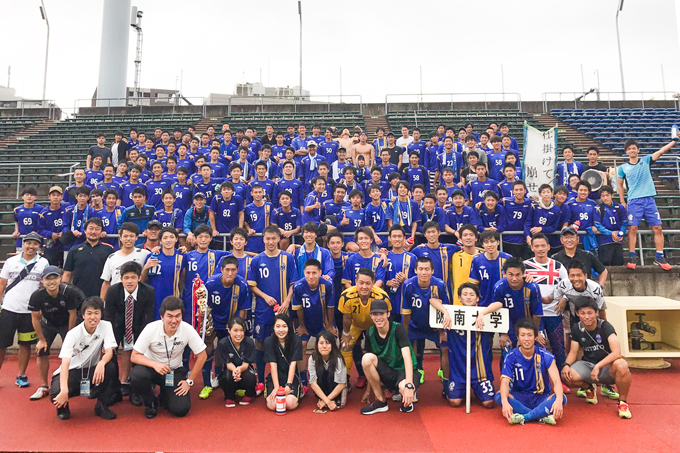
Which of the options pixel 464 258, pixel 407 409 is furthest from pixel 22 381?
pixel 464 258

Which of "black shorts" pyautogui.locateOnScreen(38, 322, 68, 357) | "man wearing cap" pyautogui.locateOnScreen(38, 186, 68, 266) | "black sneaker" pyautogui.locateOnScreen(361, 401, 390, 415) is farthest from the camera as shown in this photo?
"man wearing cap" pyautogui.locateOnScreen(38, 186, 68, 266)

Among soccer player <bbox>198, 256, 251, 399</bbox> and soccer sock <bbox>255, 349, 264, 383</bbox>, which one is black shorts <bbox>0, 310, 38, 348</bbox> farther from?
soccer sock <bbox>255, 349, 264, 383</bbox>

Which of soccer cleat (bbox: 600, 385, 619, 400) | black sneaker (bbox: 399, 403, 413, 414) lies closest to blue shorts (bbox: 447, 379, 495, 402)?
black sneaker (bbox: 399, 403, 413, 414)

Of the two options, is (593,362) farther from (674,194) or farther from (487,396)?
(674,194)

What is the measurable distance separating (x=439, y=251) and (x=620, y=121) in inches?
796

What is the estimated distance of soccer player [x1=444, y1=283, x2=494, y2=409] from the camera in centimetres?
466

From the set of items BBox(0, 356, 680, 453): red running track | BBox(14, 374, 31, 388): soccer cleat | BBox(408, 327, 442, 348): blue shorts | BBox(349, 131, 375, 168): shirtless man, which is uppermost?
BBox(349, 131, 375, 168): shirtless man

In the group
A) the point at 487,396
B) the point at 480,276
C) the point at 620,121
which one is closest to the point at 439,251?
the point at 480,276

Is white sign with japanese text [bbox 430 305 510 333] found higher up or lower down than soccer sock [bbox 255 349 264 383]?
higher up

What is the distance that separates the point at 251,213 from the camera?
7.50 metres

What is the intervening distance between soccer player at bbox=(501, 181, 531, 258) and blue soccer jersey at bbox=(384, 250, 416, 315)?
2.44 m

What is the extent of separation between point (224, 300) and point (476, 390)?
3262 millimetres

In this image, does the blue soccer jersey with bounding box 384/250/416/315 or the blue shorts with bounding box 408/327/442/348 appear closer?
the blue shorts with bounding box 408/327/442/348

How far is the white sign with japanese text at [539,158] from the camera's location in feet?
27.9
